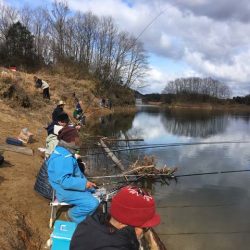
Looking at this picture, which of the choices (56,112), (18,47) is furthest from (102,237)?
(18,47)

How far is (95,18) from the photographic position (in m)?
65.1

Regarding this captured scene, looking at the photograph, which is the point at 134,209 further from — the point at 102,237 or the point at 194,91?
the point at 194,91

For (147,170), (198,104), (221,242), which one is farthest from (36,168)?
(198,104)

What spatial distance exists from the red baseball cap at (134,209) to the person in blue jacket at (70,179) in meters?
3.04

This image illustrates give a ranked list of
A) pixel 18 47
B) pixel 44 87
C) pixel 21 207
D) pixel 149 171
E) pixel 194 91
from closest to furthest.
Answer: pixel 21 207
pixel 149 171
pixel 44 87
pixel 18 47
pixel 194 91

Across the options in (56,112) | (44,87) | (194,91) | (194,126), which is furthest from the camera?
(194,91)

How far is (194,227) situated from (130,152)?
8665mm

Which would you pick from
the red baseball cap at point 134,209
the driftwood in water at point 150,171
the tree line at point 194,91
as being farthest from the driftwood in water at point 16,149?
the tree line at point 194,91

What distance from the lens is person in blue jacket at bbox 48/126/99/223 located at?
5.58m

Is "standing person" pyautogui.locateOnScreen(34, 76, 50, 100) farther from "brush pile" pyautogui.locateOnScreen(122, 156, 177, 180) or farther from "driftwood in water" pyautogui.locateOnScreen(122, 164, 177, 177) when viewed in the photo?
"driftwood in water" pyautogui.locateOnScreen(122, 164, 177, 177)

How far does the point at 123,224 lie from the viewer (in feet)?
8.55

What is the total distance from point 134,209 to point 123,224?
0.43 ft

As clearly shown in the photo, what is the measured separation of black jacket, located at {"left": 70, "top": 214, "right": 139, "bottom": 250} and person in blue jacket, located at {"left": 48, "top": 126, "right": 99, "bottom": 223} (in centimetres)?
291

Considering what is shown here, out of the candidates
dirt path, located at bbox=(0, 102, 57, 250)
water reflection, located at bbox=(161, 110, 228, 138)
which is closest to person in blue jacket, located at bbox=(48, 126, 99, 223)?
dirt path, located at bbox=(0, 102, 57, 250)
